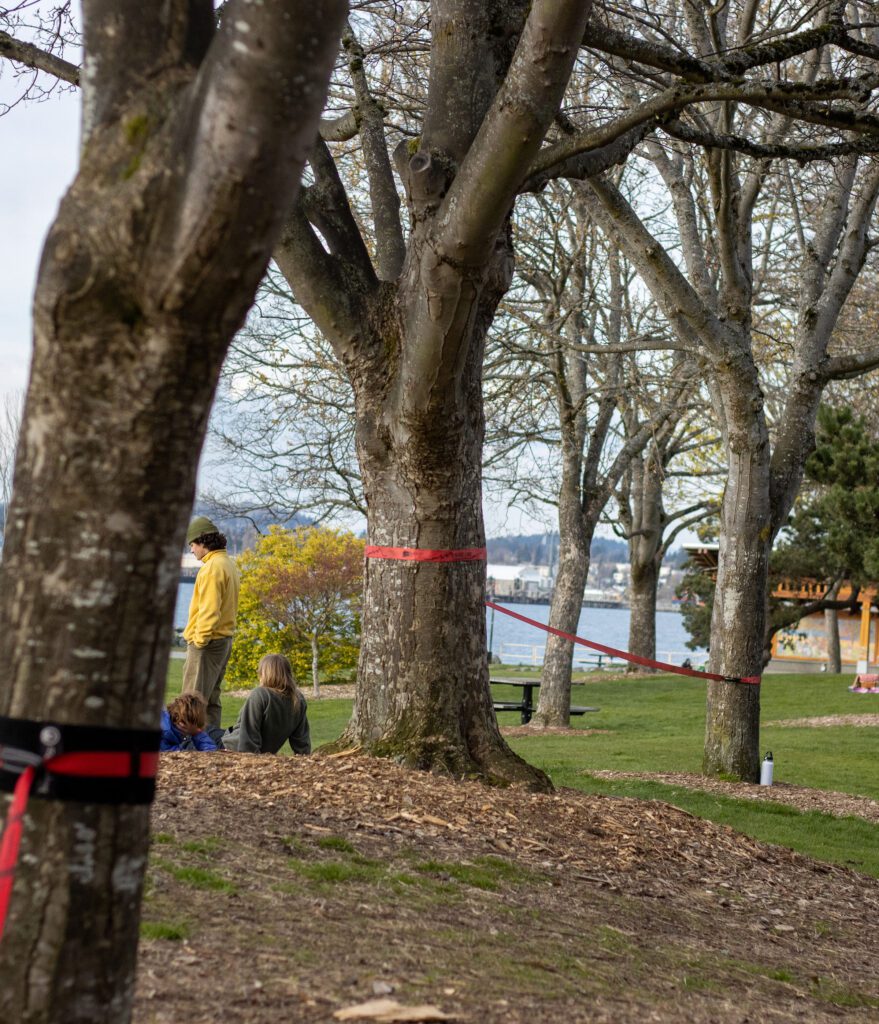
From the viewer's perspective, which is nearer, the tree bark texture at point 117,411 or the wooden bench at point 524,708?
the tree bark texture at point 117,411

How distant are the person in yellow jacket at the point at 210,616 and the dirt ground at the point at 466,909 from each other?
6.51 ft

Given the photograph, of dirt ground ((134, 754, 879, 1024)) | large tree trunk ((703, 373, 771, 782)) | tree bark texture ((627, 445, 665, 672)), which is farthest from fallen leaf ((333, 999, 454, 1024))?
tree bark texture ((627, 445, 665, 672))

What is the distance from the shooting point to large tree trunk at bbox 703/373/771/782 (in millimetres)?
10766

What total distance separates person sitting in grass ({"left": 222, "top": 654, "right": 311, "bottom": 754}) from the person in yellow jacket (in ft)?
1.71

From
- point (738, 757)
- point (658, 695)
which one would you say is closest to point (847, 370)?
point (738, 757)

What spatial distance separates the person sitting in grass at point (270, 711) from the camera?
796 centimetres

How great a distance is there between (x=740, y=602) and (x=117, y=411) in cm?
912

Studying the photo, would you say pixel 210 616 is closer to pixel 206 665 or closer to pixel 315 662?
pixel 206 665

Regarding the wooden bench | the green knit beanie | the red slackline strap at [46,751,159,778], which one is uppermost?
the green knit beanie

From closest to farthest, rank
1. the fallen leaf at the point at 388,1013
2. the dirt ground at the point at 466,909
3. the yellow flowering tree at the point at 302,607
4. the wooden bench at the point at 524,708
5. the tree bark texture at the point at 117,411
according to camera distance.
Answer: the tree bark texture at the point at 117,411 < the fallen leaf at the point at 388,1013 < the dirt ground at the point at 466,909 < the wooden bench at the point at 524,708 < the yellow flowering tree at the point at 302,607

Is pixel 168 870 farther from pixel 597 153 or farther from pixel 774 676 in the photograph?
pixel 774 676

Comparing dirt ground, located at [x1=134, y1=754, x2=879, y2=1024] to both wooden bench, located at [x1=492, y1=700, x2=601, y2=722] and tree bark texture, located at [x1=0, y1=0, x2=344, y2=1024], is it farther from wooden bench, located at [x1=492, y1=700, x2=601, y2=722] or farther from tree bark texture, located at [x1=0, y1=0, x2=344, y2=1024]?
wooden bench, located at [x1=492, y1=700, x2=601, y2=722]

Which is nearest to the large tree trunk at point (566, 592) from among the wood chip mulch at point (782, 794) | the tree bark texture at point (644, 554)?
the wood chip mulch at point (782, 794)

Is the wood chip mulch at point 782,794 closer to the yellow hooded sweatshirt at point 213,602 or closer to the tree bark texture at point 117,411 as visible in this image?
the yellow hooded sweatshirt at point 213,602
